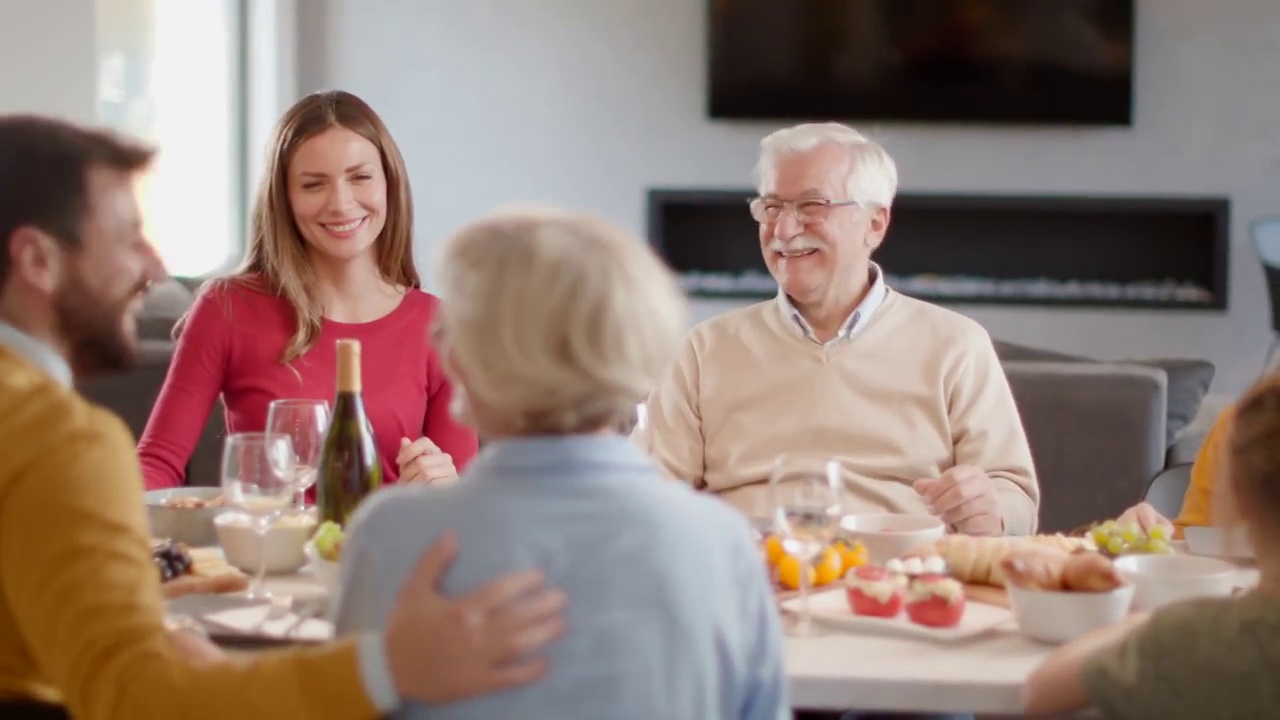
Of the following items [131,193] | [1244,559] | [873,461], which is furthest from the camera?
[873,461]

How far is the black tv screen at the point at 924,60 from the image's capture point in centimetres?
724

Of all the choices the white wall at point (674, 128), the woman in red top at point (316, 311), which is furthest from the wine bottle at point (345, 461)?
the white wall at point (674, 128)

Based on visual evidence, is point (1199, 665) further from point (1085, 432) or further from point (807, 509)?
point (1085, 432)

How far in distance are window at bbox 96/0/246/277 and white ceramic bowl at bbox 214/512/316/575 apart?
3.76 m

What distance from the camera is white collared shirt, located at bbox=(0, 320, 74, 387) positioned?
1.35 metres

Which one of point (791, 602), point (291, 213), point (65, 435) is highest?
point (291, 213)

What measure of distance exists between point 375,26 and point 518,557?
6736 millimetres

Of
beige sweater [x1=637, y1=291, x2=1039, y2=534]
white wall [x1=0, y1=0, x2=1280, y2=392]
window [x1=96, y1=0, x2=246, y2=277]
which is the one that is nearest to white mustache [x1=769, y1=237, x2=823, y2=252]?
beige sweater [x1=637, y1=291, x2=1039, y2=534]

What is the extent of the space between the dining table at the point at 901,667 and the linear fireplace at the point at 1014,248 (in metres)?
5.77

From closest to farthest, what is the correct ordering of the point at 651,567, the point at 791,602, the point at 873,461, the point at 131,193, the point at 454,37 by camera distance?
1. the point at 651,567
2. the point at 131,193
3. the point at 791,602
4. the point at 873,461
5. the point at 454,37

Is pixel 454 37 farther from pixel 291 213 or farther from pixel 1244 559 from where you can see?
pixel 1244 559

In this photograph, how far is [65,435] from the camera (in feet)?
4.02

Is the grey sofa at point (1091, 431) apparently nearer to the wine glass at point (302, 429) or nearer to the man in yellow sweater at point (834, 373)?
the man in yellow sweater at point (834, 373)

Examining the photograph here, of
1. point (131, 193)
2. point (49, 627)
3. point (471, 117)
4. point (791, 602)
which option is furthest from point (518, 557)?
point (471, 117)
